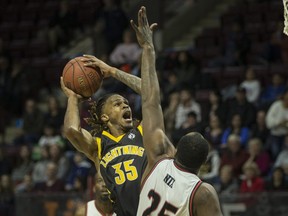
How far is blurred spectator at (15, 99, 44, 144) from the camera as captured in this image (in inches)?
607

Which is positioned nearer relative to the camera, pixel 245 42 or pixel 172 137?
pixel 172 137

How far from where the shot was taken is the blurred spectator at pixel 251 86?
1334 centimetres

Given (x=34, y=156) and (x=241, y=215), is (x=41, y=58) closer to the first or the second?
(x=34, y=156)

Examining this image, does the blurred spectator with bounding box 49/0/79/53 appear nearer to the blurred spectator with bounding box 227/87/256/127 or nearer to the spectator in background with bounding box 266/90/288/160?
the blurred spectator with bounding box 227/87/256/127

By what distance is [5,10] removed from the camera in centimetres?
1964

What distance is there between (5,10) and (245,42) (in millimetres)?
7169

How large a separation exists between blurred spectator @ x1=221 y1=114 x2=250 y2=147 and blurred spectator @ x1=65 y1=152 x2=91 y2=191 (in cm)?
218

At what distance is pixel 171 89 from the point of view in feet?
45.5

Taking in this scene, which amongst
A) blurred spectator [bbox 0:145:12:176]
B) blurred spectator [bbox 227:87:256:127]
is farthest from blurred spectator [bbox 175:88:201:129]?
blurred spectator [bbox 0:145:12:176]

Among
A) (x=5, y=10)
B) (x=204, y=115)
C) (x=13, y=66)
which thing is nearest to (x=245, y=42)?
(x=204, y=115)

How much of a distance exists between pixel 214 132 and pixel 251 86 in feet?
3.52

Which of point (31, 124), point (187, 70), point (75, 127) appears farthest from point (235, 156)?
point (75, 127)

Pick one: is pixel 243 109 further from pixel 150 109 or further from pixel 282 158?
pixel 150 109

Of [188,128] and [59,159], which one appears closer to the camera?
[188,128]
